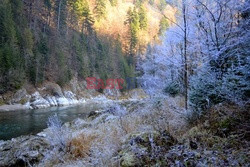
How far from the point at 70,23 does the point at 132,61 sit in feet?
62.1

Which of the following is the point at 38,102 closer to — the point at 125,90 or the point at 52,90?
the point at 52,90

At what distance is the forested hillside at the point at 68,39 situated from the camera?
21.5 meters

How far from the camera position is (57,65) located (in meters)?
28.5

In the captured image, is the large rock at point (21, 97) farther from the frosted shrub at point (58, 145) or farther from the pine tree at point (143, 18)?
the pine tree at point (143, 18)

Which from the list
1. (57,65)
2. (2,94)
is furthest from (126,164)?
(57,65)

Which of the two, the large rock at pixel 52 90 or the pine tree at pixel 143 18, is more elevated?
the pine tree at pixel 143 18

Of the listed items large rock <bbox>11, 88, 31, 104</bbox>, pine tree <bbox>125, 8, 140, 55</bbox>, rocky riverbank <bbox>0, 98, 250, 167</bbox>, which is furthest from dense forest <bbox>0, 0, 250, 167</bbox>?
pine tree <bbox>125, 8, 140, 55</bbox>

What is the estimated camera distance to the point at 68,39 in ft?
114

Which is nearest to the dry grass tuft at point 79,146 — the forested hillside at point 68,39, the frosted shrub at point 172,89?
the forested hillside at point 68,39

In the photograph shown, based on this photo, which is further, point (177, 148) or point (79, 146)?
point (79, 146)

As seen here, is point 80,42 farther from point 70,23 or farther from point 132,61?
point 132,61

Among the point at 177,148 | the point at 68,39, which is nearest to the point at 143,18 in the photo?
the point at 68,39

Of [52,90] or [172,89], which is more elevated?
[172,89]

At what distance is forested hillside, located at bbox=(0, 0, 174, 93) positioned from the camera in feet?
70.5
